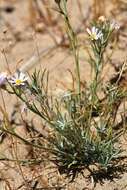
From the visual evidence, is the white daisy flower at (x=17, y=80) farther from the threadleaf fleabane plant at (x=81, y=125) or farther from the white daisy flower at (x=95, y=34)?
the white daisy flower at (x=95, y=34)

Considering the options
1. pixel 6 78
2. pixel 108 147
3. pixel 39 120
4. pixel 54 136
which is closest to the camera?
pixel 6 78

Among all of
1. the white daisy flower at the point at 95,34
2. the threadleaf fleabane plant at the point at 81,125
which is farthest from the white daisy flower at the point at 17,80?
the white daisy flower at the point at 95,34

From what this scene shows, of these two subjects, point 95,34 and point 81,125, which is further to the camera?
point 81,125

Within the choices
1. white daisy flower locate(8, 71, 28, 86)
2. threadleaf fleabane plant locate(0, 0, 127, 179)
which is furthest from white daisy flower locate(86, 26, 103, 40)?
white daisy flower locate(8, 71, 28, 86)

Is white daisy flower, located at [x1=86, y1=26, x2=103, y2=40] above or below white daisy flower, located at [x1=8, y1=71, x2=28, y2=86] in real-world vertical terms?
above

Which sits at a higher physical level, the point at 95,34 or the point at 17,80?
the point at 95,34

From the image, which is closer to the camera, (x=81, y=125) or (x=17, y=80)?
(x=17, y=80)

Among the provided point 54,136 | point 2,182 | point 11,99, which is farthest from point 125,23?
point 2,182

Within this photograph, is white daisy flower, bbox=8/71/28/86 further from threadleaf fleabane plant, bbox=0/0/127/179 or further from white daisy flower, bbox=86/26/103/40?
white daisy flower, bbox=86/26/103/40

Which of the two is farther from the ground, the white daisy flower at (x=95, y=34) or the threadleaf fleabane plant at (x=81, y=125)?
the white daisy flower at (x=95, y=34)

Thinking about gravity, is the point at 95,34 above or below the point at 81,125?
above

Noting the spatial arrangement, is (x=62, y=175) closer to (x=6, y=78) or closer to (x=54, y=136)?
(x=54, y=136)
